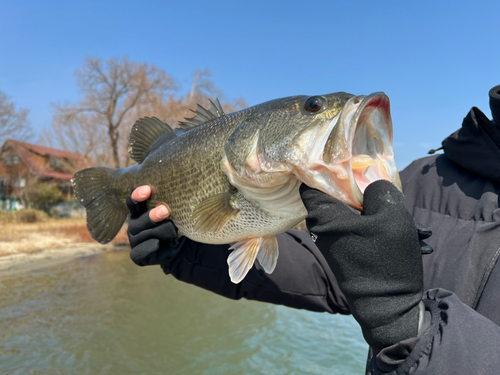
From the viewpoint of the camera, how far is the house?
2936 centimetres

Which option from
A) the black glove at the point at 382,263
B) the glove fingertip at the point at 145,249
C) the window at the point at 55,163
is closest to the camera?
the black glove at the point at 382,263

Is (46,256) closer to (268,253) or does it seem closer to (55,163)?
(268,253)

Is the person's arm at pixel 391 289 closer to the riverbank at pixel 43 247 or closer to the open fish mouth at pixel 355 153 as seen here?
the open fish mouth at pixel 355 153

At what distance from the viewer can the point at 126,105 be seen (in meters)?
22.1

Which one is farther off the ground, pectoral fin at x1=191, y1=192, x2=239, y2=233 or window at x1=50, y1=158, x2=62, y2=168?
window at x1=50, y1=158, x2=62, y2=168

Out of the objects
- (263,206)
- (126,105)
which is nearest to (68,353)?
(263,206)

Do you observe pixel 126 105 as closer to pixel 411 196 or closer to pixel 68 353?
pixel 68 353

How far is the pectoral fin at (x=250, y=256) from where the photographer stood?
72.7 inches

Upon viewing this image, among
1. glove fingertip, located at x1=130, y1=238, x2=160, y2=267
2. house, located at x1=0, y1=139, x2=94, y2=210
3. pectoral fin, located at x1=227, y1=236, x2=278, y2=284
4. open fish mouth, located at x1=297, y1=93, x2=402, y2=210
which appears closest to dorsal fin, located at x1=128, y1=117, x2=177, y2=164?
glove fingertip, located at x1=130, y1=238, x2=160, y2=267

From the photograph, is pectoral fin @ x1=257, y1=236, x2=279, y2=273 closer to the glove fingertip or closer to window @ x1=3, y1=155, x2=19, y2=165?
the glove fingertip

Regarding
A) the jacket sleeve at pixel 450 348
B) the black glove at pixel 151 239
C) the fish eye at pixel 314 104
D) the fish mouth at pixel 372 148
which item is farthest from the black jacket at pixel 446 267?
the fish eye at pixel 314 104

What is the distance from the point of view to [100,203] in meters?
2.64

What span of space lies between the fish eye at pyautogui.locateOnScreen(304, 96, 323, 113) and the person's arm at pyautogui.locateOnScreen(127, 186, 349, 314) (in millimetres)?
1092

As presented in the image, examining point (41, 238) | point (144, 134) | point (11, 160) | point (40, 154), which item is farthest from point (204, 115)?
point (40, 154)
